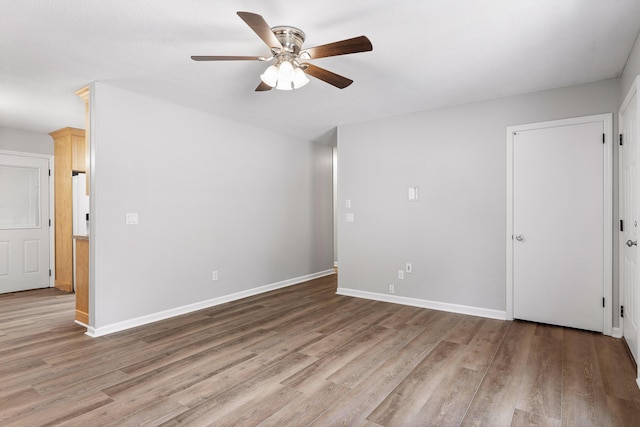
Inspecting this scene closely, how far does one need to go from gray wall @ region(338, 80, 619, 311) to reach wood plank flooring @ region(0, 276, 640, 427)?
57cm

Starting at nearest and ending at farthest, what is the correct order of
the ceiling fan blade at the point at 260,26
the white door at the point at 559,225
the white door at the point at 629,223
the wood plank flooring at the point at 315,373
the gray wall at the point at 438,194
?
the ceiling fan blade at the point at 260,26, the wood plank flooring at the point at 315,373, the white door at the point at 629,223, the white door at the point at 559,225, the gray wall at the point at 438,194

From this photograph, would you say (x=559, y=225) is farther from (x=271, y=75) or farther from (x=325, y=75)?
(x=271, y=75)

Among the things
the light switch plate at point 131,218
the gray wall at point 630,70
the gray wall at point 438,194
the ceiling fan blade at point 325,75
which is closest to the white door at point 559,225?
the gray wall at point 438,194

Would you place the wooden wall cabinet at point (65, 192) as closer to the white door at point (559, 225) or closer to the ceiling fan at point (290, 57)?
the ceiling fan at point (290, 57)

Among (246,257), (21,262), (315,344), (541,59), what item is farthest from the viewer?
(21,262)

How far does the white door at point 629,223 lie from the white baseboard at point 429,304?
109 cm

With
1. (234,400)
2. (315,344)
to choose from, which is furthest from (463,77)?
(234,400)

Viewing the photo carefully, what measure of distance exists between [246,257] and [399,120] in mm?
2787

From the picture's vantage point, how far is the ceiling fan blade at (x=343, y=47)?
2107 millimetres

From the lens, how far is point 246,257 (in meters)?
4.96

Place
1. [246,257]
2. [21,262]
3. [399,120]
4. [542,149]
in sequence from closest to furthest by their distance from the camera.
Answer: [542,149], [399,120], [246,257], [21,262]

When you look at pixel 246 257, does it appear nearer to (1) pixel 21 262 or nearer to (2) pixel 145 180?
(2) pixel 145 180

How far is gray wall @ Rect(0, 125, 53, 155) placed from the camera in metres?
5.18

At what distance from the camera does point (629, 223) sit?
113 inches
